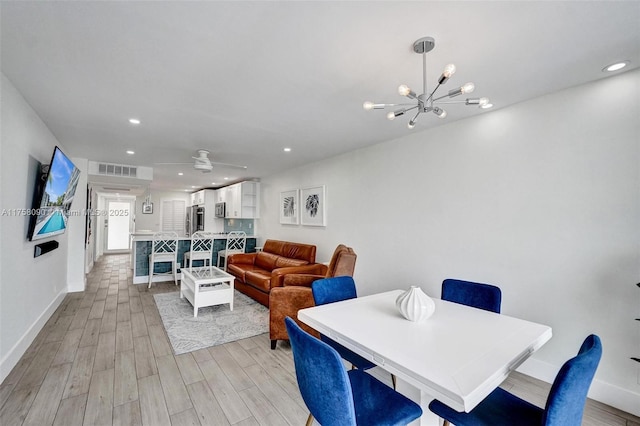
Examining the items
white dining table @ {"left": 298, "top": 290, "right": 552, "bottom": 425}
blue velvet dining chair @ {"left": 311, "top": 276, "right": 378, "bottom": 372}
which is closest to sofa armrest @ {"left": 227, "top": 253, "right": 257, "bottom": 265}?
blue velvet dining chair @ {"left": 311, "top": 276, "right": 378, "bottom": 372}

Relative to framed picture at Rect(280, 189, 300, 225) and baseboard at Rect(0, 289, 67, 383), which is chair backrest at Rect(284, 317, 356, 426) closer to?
baseboard at Rect(0, 289, 67, 383)

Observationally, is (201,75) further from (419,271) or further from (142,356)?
(419,271)

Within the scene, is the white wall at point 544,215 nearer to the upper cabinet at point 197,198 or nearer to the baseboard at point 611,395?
the baseboard at point 611,395

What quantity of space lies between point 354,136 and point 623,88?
2470mm

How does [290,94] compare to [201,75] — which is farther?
[290,94]

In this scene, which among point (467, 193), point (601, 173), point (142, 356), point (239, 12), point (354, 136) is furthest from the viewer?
point (354, 136)

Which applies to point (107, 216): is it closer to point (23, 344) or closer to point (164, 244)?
point (164, 244)

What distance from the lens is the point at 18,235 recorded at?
99.2 inches

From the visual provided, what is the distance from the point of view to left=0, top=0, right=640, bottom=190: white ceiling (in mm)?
1495

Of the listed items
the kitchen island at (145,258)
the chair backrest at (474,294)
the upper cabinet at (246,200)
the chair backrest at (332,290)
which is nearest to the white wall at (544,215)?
the chair backrest at (474,294)

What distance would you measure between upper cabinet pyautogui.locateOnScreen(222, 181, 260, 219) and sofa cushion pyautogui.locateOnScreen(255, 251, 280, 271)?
5.48 feet

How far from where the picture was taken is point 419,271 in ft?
11.2

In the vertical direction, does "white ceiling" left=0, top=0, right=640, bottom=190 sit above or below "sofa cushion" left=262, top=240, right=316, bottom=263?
above

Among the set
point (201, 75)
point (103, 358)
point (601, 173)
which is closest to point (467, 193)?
point (601, 173)
